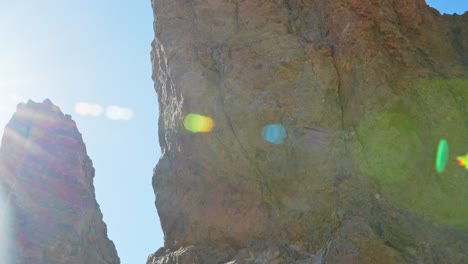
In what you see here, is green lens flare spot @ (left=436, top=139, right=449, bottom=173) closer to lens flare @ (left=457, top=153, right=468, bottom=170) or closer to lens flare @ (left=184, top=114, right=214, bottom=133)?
lens flare @ (left=457, top=153, right=468, bottom=170)

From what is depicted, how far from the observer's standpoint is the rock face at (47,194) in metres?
46.2

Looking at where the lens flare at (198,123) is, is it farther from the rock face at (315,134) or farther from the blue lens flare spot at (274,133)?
the blue lens flare spot at (274,133)

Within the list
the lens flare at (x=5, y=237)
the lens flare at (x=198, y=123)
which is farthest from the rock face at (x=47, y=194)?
the lens flare at (x=198, y=123)

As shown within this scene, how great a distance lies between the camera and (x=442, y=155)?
16875mm

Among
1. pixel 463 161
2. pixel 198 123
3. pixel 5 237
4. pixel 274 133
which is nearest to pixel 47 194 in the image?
pixel 5 237

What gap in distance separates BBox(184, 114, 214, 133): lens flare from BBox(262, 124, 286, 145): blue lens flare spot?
2.12 m

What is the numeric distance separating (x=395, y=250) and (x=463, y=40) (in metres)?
9.20

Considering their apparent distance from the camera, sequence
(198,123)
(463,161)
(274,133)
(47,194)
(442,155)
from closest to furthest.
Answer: (463,161) → (442,155) → (274,133) → (198,123) → (47,194)

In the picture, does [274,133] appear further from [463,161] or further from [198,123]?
[463,161]

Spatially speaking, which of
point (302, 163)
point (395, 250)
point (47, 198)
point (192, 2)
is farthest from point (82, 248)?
point (395, 250)

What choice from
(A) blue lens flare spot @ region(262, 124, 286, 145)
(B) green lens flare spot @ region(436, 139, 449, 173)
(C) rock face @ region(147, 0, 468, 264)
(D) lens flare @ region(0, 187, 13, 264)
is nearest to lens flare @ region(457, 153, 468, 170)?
(C) rock face @ region(147, 0, 468, 264)

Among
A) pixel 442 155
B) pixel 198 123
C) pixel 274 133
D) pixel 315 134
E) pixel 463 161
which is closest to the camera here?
pixel 463 161

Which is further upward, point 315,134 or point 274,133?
point 274,133

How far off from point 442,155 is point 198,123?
8.21 metres
